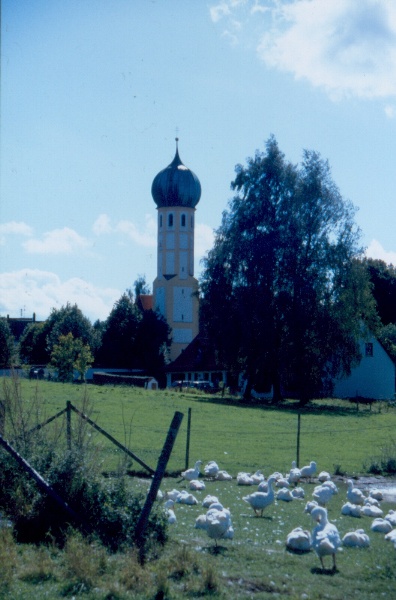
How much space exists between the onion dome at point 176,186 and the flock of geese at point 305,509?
269ft

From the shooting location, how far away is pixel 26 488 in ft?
40.0

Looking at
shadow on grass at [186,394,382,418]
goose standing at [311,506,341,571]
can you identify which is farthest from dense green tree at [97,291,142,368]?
goose standing at [311,506,341,571]

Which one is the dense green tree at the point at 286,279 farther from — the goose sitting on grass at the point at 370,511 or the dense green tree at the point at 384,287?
the goose sitting on grass at the point at 370,511

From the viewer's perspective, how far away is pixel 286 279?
55.1 meters

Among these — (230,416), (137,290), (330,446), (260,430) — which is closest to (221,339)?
(230,416)

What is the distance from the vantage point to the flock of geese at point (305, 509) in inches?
437

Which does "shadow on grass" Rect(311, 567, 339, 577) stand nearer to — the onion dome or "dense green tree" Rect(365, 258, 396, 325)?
"dense green tree" Rect(365, 258, 396, 325)

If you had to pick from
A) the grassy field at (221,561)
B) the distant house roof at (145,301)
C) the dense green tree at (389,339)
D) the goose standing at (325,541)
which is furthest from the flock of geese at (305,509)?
the distant house roof at (145,301)

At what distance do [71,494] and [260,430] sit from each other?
22157 millimetres

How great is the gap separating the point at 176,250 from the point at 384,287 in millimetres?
29282

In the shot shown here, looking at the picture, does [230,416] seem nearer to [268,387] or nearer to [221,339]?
[221,339]

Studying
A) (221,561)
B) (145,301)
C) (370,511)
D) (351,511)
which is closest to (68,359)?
(351,511)

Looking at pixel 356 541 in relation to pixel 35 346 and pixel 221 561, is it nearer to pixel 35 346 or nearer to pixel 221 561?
pixel 221 561

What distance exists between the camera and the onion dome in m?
101
